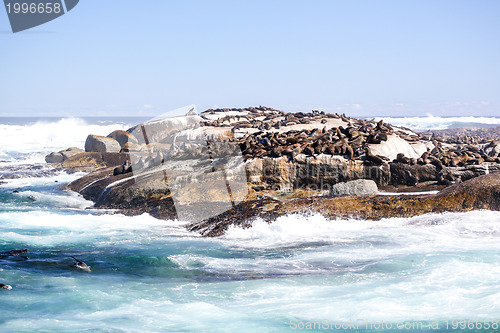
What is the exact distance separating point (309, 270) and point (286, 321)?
1817mm

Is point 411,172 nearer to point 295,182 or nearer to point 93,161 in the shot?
point 295,182

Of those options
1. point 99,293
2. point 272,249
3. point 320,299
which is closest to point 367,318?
point 320,299

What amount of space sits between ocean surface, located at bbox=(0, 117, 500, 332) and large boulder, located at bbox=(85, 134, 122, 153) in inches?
606

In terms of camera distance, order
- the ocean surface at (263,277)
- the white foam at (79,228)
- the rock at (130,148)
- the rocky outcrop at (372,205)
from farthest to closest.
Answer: the rock at (130,148) < the white foam at (79,228) < the rocky outcrop at (372,205) < the ocean surface at (263,277)

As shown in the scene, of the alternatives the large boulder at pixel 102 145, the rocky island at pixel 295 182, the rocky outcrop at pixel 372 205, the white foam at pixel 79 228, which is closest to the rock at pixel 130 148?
the large boulder at pixel 102 145

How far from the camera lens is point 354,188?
12.8 meters

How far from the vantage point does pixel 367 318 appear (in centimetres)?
685

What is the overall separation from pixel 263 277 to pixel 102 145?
70.3 ft

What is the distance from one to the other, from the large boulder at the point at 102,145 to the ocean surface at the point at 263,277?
50.5 ft

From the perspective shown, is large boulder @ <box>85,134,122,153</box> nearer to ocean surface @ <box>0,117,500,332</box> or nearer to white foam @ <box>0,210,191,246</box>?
white foam @ <box>0,210,191,246</box>

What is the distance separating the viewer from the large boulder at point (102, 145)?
91.4 feet

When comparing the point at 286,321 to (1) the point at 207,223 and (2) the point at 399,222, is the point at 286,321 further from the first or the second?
(1) the point at 207,223

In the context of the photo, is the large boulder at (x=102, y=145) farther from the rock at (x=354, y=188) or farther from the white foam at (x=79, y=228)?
the rock at (x=354, y=188)

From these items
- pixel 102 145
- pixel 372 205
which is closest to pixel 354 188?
pixel 372 205
